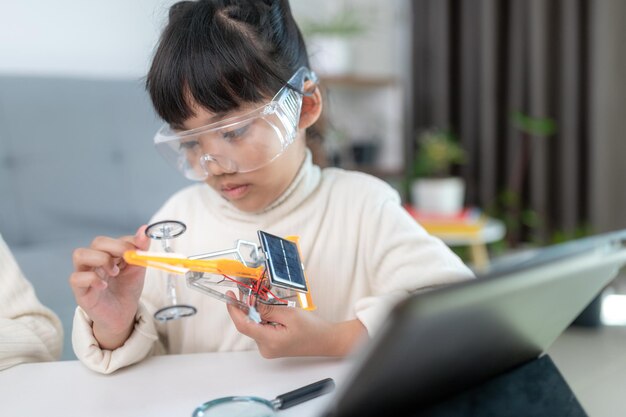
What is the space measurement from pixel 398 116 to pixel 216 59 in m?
2.64

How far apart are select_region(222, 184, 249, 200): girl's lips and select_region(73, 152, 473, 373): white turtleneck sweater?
0.29ft

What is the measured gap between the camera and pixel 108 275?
68 centimetres

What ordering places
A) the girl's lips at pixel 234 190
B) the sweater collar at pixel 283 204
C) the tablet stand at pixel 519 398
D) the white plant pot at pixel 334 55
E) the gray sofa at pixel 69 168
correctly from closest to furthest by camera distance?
the tablet stand at pixel 519 398 < the girl's lips at pixel 234 190 < the sweater collar at pixel 283 204 < the gray sofa at pixel 69 168 < the white plant pot at pixel 334 55

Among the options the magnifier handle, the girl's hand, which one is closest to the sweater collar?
the girl's hand

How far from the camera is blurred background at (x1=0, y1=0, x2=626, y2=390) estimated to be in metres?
1.36

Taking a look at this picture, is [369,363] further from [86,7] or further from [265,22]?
[86,7]

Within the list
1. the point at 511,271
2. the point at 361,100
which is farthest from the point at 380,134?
the point at 511,271

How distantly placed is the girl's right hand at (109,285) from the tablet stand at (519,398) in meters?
0.37

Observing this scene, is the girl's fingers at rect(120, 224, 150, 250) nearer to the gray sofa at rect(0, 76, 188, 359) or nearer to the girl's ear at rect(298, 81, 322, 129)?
the girl's ear at rect(298, 81, 322, 129)

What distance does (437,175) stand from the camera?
312 centimetres

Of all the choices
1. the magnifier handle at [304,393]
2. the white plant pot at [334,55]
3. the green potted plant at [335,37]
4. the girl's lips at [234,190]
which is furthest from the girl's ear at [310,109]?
the white plant pot at [334,55]

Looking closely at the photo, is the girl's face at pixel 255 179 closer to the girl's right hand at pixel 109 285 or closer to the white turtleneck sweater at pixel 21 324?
the girl's right hand at pixel 109 285

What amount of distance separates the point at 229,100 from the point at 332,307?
0.36m

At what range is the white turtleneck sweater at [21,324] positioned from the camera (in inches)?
27.7
